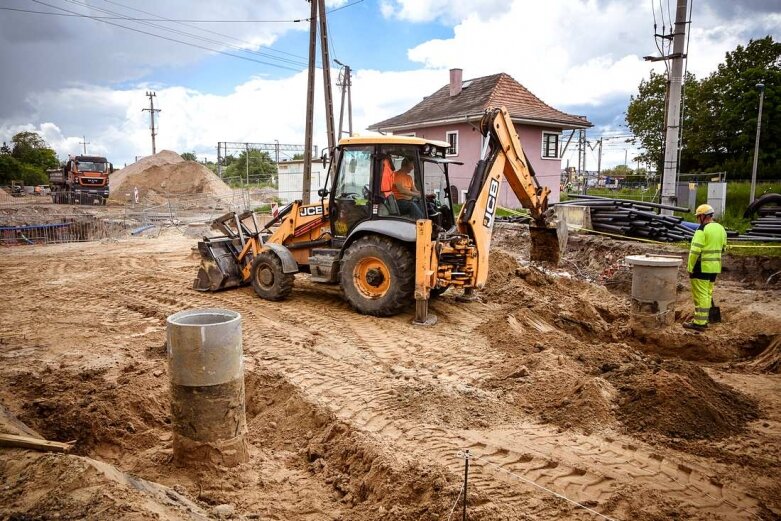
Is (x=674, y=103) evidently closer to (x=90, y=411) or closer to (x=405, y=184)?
(x=405, y=184)

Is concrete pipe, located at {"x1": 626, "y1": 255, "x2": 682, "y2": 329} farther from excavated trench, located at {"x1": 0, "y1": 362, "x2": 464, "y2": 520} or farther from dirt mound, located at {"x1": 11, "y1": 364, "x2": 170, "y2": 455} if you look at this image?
dirt mound, located at {"x1": 11, "y1": 364, "x2": 170, "y2": 455}

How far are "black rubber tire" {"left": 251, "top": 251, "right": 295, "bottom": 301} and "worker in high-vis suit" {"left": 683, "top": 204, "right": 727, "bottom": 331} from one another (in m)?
5.90

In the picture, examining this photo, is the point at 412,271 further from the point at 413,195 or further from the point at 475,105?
the point at 475,105

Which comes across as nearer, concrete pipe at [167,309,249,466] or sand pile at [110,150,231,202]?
concrete pipe at [167,309,249,466]

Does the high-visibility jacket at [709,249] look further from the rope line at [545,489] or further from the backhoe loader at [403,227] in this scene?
the rope line at [545,489]

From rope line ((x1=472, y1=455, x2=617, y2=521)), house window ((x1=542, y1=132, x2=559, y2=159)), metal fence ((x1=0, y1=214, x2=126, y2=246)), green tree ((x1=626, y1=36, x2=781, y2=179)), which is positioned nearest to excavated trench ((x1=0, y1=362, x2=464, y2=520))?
rope line ((x1=472, y1=455, x2=617, y2=521))

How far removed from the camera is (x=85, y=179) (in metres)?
32.4

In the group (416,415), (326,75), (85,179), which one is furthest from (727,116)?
(85,179)

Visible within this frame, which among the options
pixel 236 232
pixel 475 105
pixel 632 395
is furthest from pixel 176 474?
pixel 475 105

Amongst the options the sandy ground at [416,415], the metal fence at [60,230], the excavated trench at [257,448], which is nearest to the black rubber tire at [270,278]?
the sandy ground at [416,415]

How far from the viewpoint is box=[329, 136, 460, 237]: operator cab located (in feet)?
25.9

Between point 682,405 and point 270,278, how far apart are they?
6.26 meters

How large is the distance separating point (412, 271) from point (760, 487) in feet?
15.4

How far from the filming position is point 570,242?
1284 centimetres
